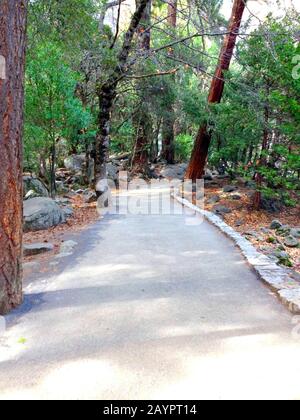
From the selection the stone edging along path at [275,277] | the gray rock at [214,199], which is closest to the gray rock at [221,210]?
the gray rock at [214,199]

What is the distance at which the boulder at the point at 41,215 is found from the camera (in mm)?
7520

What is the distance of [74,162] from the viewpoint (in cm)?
1709

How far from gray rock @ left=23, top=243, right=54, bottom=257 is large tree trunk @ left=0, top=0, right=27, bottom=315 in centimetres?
225

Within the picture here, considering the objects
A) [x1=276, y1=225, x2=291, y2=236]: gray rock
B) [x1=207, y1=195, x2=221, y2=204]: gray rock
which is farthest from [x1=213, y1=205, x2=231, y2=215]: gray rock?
[x1=276, y1=225, x2=291, y2=236]: gray rock

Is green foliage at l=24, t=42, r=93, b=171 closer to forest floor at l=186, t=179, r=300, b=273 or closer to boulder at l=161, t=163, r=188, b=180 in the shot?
forest floor at l=186, t=179, r=300, b=273

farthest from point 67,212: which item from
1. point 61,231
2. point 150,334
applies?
point 150,334

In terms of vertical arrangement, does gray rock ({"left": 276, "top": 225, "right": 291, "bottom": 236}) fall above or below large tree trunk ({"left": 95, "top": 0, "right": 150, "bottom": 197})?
below

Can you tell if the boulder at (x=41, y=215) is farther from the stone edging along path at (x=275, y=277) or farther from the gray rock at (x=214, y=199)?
the gray rock at (x=214, y=199)

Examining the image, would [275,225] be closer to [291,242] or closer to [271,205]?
[291,242]

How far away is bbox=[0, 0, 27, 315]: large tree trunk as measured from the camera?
332 centimetres

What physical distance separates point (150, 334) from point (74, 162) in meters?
14.8

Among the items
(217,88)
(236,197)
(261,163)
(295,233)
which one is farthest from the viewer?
(217,88)

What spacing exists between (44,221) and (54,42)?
406cm

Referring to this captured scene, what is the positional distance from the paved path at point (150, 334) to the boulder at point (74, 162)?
11.9m
